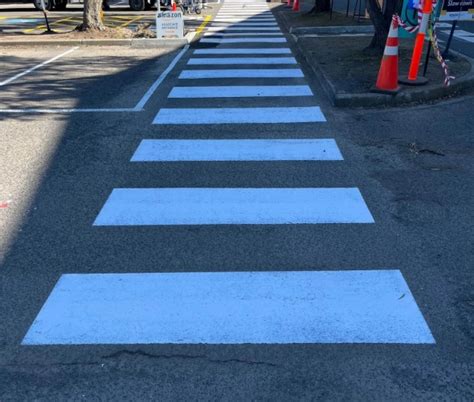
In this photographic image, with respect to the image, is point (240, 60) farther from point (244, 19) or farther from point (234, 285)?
point (244, 19)

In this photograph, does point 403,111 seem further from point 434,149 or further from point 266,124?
point 266,124

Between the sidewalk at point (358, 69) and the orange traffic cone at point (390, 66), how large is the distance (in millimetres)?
164

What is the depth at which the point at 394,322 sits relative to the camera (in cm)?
324

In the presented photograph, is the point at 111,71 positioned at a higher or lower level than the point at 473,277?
lower

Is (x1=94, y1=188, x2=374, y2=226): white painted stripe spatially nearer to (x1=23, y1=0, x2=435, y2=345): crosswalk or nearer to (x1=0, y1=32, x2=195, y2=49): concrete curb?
(x1=23, y1=0, x2=435, y2=345): crosswalk

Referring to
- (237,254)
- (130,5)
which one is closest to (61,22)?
(130,5)

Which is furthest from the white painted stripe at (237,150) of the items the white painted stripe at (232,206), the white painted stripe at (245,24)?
the white painted stripe at (245,24)

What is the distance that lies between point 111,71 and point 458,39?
1066 centimetres

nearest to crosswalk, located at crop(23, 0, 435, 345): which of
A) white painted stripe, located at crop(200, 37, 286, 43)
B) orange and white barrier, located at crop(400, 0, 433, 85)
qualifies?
orange and white barrier, located at crop(400, 0, 433, 85)

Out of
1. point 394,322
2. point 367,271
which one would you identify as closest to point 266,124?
point 367,271

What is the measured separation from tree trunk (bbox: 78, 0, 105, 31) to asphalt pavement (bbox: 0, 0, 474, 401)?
8231 millimetres

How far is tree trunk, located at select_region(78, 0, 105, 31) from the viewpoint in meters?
15.0

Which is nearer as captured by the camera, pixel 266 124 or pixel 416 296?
pixel 416 296

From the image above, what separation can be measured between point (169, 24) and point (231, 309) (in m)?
12.9
